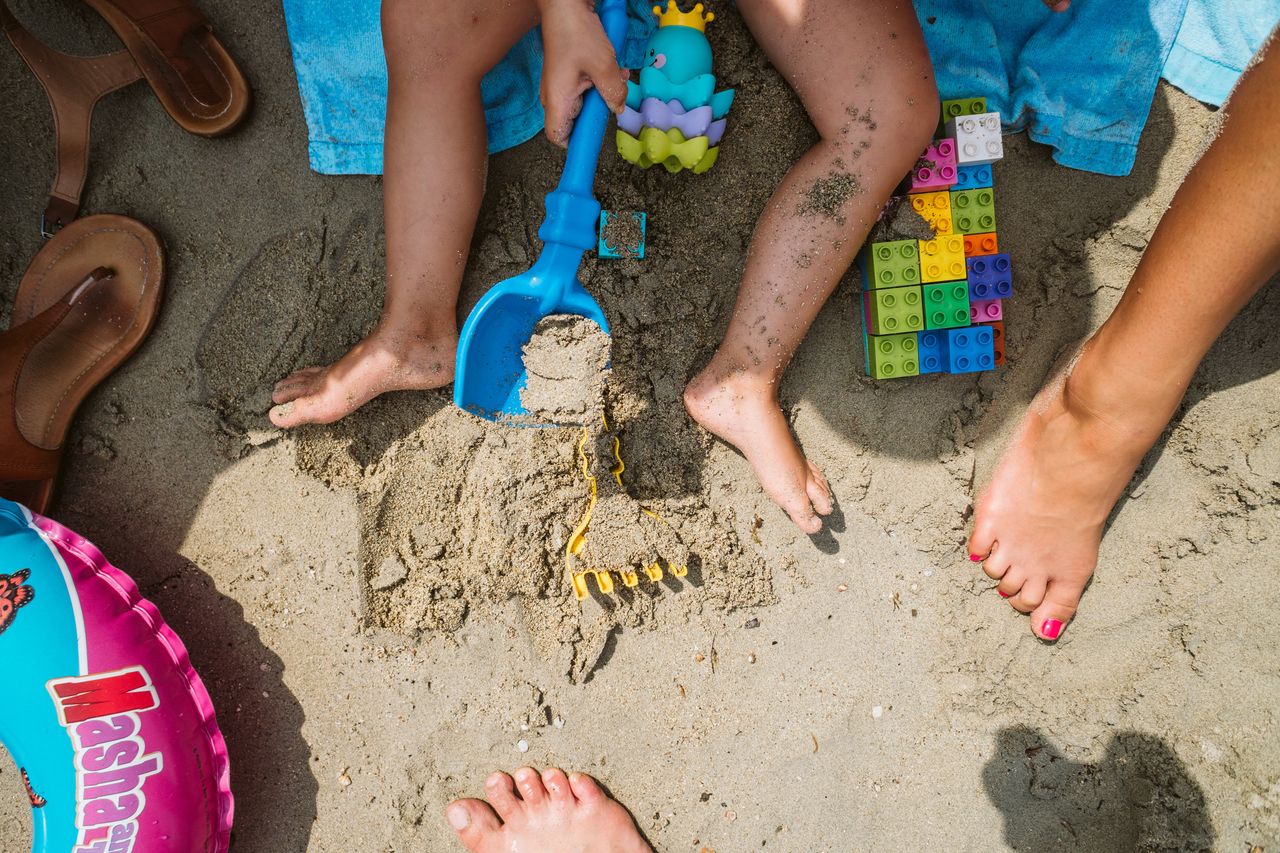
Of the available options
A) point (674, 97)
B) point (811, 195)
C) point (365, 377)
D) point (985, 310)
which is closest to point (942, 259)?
point (985, 310)

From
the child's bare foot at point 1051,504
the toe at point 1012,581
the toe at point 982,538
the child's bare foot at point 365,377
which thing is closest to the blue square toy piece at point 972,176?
the child's bare foot at point 1051,504

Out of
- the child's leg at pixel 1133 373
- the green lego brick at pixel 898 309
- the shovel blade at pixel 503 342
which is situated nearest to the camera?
the child's leg at pixel 1133 373

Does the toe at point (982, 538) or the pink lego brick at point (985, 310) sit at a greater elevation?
the pink lego brick at point (985, 310)

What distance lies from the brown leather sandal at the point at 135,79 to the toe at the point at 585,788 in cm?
137

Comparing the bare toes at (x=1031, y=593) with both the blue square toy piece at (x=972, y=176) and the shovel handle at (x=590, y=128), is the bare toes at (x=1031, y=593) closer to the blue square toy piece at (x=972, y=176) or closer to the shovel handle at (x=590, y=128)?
the blue square toy piece at (x=972, y=176)

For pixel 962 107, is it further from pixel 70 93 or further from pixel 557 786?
pixel 70 93

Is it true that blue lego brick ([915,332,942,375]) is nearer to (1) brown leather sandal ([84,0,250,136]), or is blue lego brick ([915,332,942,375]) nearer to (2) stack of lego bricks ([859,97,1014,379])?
(2) stack of lego bricks ([859,97,1014,379])

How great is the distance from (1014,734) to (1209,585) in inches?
17.5

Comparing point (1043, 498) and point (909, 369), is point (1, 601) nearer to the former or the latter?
point (909, 369)

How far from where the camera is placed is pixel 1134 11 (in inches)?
56.5

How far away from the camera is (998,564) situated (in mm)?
1432

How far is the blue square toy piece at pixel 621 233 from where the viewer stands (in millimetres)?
1400

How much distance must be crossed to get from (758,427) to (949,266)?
1.43 feet

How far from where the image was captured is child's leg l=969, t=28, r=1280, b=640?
114 centimetres
